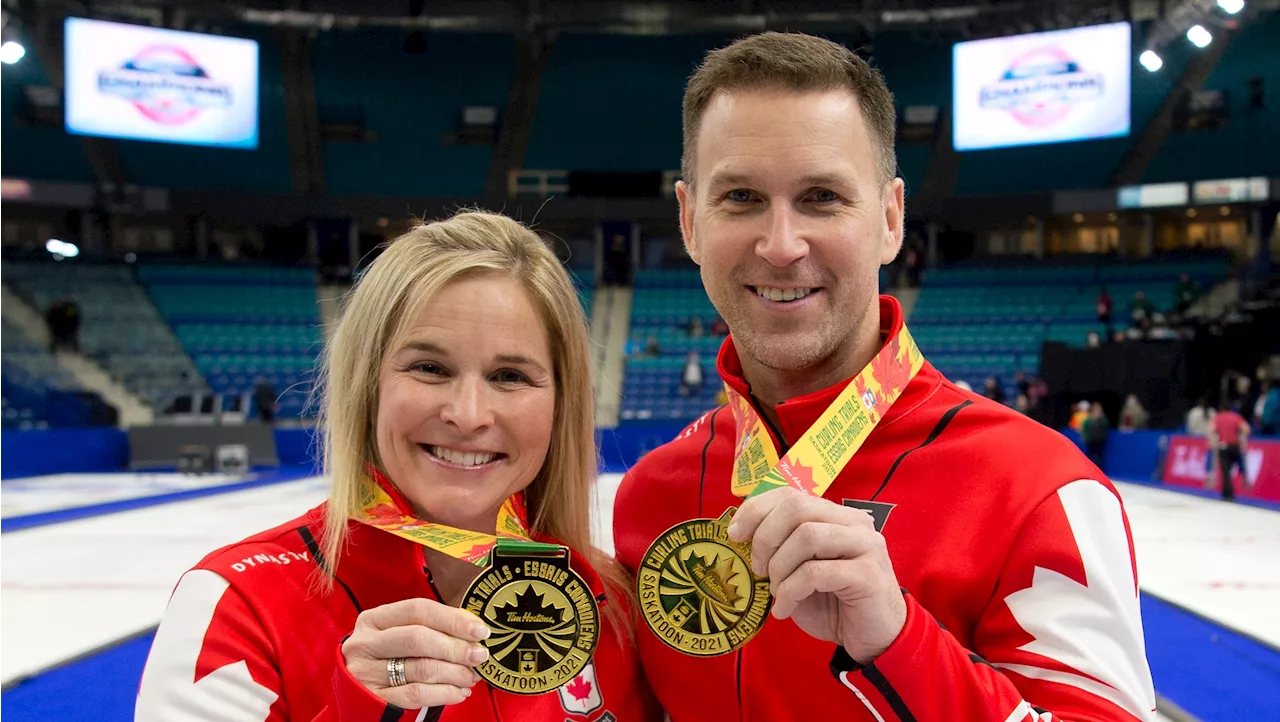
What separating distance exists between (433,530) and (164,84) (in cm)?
2177

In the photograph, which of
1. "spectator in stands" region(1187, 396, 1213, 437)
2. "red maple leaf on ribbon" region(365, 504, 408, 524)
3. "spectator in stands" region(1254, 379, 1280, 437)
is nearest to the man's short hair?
"red maple leaf on ribbon" region(365, 504, 408, 524)

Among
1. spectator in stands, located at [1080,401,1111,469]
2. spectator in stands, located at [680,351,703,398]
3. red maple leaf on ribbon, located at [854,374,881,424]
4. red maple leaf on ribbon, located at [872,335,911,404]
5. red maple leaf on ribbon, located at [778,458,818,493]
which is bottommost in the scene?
spectator in stands, located at [1080,401,1111,469]

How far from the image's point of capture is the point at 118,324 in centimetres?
2242

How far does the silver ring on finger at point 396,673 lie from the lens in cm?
135

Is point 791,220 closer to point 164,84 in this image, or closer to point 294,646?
point 294,646

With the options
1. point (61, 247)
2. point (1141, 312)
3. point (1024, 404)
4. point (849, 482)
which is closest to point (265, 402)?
point (61, 247)

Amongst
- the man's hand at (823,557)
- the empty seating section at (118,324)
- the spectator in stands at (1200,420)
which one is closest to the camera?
the man's hand at (823,557)

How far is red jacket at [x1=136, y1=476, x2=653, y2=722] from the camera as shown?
1594 millimetres

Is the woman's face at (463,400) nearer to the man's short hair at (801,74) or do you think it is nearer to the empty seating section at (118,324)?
the man's short hair at (801,74)

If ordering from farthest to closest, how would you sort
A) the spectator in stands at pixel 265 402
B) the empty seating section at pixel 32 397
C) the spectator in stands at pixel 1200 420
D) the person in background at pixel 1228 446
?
the spectator in stands at pixel 265 402
the empty seating section at pixel 32 397
the spectator in stands at pixel 1200 420
the person in background at pixel 1228 446

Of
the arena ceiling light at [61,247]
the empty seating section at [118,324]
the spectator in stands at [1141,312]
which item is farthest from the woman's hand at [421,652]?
the arena ceiling light at [61,247]

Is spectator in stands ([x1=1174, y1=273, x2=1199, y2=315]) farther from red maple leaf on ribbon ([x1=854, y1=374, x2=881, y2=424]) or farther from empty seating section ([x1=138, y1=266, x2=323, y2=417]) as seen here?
red maple leaf on ribbon ([x1=854, y1=374, x2=881, y2=424])

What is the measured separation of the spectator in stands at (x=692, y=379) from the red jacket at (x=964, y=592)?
1835cm

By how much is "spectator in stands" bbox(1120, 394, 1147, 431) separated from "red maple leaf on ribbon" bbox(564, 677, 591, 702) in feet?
56.4
